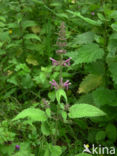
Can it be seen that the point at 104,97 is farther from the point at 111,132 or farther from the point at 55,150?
the point at 55,150

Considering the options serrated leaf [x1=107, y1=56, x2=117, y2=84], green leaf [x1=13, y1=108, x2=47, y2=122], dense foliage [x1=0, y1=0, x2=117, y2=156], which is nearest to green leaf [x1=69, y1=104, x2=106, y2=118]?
dense foliage [x1=0, y1=0, x2=117, y2=156]

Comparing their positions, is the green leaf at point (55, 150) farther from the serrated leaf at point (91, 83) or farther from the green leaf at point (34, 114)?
the serrated leaf at point (91, 83)

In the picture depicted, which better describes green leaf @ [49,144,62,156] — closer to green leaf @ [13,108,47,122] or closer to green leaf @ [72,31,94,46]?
green leaf @ [13,108,47,122]

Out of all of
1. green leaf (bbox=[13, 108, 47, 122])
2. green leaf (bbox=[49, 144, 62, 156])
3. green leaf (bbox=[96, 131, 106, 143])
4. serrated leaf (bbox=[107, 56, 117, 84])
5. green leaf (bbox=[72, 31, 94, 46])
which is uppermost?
green leaf (bbox=[72, 31, 94, 46])

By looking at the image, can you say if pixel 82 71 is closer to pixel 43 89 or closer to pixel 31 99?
pixel 43 89

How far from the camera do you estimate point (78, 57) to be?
201 cm

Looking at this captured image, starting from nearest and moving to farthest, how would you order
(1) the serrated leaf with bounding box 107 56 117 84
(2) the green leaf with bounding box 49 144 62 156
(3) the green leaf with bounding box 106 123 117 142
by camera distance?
1. (2) the green leaf with bounding box 49 144 62 156
2. (1) the serrated leaf with bounding box 107 56 117 84
3. (3) the green leaf with bounding box 106 123 117 142

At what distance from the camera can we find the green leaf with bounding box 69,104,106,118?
1.49 metres

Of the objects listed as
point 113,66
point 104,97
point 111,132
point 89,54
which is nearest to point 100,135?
point 111,132

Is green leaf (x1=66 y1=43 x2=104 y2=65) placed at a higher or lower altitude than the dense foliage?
higher

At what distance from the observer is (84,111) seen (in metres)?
1.52

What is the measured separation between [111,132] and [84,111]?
0.85 meters

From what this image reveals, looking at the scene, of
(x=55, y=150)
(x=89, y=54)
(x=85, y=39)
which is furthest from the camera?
(x=85, y=39)

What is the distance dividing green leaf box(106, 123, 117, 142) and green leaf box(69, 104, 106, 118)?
78cm
